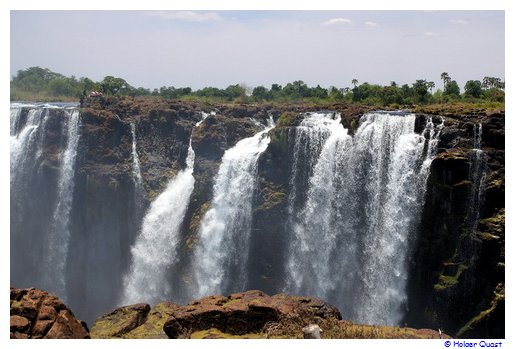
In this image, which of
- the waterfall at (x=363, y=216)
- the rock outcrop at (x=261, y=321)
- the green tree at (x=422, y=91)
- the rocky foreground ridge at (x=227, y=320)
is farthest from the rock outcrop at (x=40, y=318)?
the green tree at (x=422, y=91)

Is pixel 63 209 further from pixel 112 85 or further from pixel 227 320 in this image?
pixel 227 320

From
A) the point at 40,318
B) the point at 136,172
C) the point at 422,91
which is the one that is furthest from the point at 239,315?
the point at 422,91

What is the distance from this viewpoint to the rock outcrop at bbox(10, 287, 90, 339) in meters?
12.8

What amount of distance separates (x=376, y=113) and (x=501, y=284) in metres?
8.26

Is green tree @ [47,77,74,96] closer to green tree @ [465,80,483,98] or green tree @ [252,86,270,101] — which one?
green tree @ [252,86,270,101]

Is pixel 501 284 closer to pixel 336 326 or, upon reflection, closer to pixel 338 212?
pixel 338 212

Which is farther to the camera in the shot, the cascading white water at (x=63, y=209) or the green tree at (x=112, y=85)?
the green tree at (x=112, y=85)

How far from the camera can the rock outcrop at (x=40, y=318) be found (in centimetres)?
1283

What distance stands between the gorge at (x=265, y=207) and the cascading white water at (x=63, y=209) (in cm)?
8

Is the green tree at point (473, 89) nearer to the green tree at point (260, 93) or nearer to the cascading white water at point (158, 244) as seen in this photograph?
the green tree at point (260, 93)

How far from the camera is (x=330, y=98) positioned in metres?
35.9

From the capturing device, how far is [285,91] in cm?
3825
